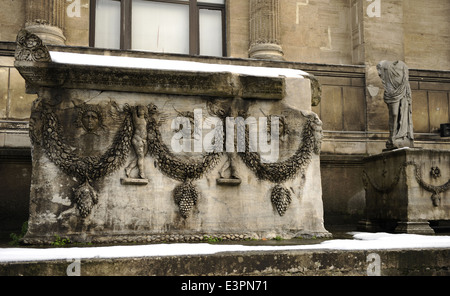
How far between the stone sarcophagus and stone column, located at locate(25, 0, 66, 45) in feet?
15.2

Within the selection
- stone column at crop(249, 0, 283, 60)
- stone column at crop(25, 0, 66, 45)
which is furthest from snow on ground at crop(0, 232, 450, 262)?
stone column at crop(249, 0, 283, 60)

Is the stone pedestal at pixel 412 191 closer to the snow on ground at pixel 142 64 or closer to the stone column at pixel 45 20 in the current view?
the snow on ground at pixel 142 64

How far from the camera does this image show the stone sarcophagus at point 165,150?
527 cm

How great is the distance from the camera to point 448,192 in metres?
8.40

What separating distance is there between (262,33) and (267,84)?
19.2 ft

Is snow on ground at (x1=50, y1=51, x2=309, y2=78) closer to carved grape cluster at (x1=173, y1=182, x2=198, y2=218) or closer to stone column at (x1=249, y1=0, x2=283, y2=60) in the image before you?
carved grape cluster at (x1=173, y1=182, x2=198, y2=218)

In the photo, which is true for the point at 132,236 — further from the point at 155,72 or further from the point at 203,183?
the point at 155,72

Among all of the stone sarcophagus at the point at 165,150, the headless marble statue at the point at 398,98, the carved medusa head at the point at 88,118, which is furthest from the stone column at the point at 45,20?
the headless marble statue at the point at 398,98

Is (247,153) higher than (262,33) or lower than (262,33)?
lower

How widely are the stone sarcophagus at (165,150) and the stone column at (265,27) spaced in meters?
5.24
